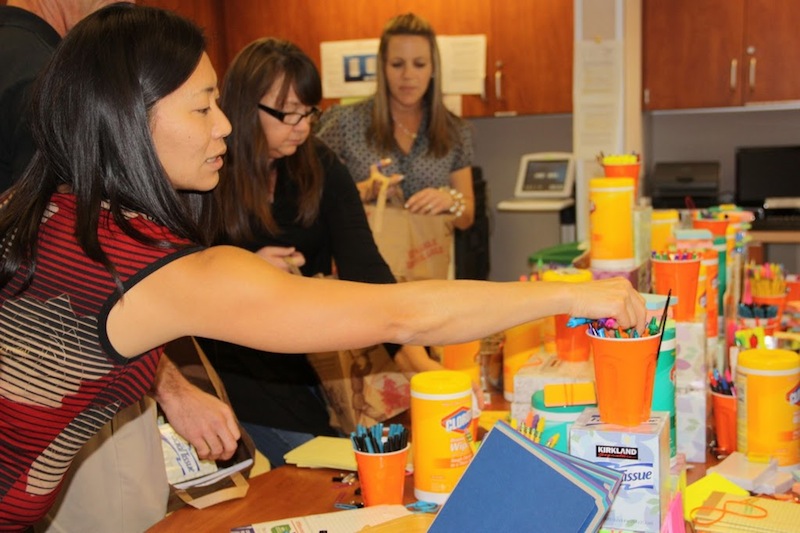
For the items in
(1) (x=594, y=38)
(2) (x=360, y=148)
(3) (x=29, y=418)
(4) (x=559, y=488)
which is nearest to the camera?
(4) (x=559, y=488)

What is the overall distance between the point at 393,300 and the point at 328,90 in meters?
4.36

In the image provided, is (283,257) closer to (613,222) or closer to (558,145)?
(613,222)

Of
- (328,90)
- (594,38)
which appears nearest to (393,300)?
(594,38)

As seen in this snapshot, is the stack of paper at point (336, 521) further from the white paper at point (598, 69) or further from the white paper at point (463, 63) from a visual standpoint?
the white paper at point (463, 63)

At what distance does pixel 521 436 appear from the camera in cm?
112

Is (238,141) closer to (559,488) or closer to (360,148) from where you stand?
(360,148)

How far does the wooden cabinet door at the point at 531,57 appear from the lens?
4988 millimetres

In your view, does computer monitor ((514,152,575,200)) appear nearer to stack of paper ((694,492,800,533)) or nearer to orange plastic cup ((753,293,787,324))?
orange plastic cup ((753,293,787,324))

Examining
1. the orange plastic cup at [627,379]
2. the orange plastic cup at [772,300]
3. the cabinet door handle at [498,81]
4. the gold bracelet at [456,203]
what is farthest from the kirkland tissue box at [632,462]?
the cabinet door handle at [498,81]

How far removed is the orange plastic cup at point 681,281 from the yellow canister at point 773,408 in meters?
0.17

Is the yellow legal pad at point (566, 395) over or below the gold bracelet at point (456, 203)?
below

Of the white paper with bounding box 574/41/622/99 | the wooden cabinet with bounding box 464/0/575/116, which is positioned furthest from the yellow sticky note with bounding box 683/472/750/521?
the wooden cabinet with bounding box 464/0/575/116

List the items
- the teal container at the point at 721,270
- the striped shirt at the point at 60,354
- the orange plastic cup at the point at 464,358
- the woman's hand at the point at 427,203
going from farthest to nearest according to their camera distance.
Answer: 1. the woman's hand at the point at 427,203
2. the teal container at the point at 721,270
3. the orange plastic cup at the point at 464,358
4. the striped shirt at the point at 60,354

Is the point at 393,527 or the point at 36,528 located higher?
the point at 393,527
